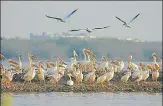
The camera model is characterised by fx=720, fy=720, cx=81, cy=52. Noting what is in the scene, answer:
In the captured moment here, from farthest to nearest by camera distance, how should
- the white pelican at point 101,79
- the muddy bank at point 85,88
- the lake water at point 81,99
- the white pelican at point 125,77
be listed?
the white pelican at point 125,77 < the white pelican at point 101,79 < the muddy bank at point 85,88 < the lake water at point 81,99

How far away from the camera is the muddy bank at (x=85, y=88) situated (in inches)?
786

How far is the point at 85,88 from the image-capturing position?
20109 millimetres

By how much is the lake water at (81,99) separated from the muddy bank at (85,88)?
377 mm

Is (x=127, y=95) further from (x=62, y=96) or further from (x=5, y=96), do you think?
(x=5, y=96)

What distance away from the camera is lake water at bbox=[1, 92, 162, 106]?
57.9 ft

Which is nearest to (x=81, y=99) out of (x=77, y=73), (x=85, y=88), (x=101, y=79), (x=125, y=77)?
(x=85, y=88)

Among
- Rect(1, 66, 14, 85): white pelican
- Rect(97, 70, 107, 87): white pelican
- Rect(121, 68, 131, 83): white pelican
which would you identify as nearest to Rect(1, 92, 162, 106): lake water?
Rect(1, 66, 14, 85): white pelican

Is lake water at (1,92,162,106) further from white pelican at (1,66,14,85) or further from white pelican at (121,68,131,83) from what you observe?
white pelican at (121,68,131,83)

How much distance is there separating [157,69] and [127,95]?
325 cm

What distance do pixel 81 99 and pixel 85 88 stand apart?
5.59 ft

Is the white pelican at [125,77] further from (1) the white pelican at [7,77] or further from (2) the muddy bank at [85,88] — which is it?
(1) the white pelican at [7,77]

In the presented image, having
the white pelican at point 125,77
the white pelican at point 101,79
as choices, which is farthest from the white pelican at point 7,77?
the white pelican at point 125,77

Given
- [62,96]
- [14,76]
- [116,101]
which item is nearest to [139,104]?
[116,101]

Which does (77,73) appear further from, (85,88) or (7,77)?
(7,77)
